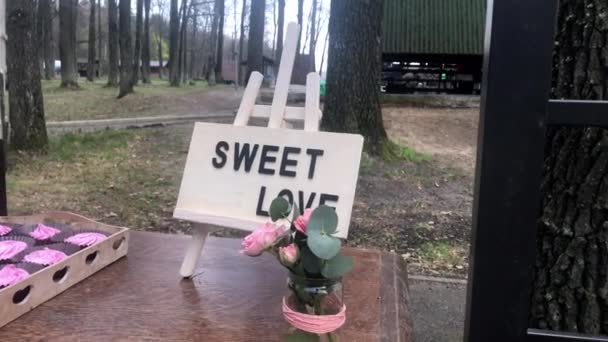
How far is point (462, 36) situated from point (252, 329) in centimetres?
1165

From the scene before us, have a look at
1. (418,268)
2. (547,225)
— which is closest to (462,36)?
(418,268)

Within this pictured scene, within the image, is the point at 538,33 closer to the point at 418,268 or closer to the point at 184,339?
the point at 184,339

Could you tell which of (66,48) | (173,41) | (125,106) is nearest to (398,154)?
(125,106)

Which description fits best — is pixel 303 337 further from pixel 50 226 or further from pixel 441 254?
pixel 441 254

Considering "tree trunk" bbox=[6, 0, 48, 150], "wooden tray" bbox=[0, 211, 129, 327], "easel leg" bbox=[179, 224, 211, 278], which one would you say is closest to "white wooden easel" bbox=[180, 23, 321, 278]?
"easel leg" bbox=[179, 224, 211, 278]

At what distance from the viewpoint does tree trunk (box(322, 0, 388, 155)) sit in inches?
210

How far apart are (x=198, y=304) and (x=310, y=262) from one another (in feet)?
1.69

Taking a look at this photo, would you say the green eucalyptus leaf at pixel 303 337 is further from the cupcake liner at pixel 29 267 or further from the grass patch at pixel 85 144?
the grass patch at pixel 85 144

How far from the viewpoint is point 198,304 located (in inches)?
53.4

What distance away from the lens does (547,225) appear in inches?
48.1

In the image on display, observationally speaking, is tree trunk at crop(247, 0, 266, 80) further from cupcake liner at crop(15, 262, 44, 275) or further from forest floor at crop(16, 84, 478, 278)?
cupcake liner at crop(15, 262, 44, 275)

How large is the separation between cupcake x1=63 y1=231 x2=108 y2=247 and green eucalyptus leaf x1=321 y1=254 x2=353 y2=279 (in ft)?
2.77

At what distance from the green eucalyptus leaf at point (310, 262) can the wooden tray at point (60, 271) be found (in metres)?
0.67

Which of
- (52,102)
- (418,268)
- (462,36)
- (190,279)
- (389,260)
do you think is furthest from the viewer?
(52,102)
